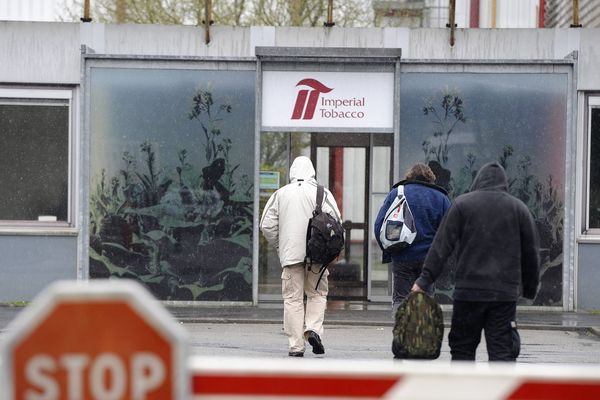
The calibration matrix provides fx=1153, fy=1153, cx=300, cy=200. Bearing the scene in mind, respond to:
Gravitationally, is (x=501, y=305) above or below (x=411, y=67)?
below

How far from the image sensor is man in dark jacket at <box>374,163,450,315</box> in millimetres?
9156

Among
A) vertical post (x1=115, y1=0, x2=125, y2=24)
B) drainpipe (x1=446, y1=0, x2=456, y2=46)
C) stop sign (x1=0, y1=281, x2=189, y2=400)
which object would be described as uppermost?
vertical post (x1=115, y1=0, x2=125, y2=24)

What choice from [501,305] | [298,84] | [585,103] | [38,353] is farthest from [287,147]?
[38,353]

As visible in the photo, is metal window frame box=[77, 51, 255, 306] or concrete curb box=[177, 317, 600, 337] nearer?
concrete curb box=[177, 317, 600, 337]

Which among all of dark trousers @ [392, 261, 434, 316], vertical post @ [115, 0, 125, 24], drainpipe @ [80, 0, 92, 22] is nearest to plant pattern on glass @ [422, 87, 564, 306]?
drainpipe @ [80, 0, 92, 22]

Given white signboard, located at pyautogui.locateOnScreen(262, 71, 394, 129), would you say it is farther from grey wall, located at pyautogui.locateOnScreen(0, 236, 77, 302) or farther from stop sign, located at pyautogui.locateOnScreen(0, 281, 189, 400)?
stop sign, located at pyautogui.locateOnScreen(0, 281, 189, 400)

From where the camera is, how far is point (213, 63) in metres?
14.5

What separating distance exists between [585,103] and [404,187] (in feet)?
19.8

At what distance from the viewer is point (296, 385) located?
10.5 ft

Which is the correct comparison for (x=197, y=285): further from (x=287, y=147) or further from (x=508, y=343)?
(x=508, y=343)

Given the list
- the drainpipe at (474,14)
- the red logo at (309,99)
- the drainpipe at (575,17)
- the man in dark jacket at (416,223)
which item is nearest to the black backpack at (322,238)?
the man in dark jacket at (416,223)

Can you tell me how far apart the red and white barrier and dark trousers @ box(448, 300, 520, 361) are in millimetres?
3830

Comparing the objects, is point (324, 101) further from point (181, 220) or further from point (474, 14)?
point (474, 14)

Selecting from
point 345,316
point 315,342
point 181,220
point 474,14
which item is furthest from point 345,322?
point 474,14
